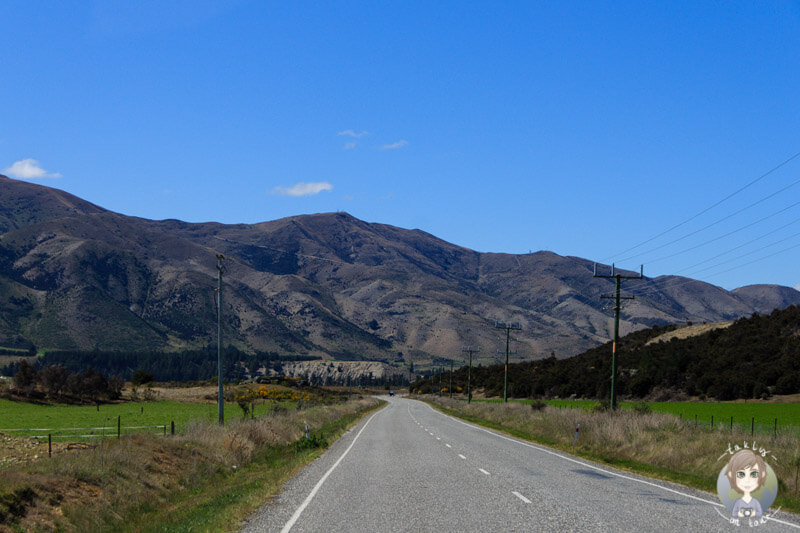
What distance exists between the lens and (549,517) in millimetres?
12609

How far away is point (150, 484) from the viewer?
17.7m

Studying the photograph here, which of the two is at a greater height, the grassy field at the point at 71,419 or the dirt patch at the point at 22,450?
the dirt patch at the point at 22,450

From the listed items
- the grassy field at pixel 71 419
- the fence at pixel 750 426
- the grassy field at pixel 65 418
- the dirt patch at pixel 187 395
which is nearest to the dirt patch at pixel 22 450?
the grassy field at pixel 71 419

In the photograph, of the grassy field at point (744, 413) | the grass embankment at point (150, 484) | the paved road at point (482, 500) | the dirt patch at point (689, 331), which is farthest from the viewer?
the dirt patch at point (689, 331)

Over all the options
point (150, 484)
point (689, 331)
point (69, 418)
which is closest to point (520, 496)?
point (150, 484)

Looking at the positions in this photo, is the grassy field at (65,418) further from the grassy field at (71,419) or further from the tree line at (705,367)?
the tree line at (705,367)

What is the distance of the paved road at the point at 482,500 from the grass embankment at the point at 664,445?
1.79 meters

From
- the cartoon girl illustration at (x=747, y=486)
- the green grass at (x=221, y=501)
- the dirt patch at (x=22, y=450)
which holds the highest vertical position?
the cartoon girl illustration at (x=747, y=486)

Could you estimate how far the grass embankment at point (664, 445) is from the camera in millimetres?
18984

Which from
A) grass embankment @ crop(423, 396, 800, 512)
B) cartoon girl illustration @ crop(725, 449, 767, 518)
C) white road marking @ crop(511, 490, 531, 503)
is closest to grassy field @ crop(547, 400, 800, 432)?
grass embankment @ crop(423, 396, 800, 512)

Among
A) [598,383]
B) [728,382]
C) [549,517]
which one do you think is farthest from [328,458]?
[598,383]

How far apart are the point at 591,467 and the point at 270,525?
13620 mm

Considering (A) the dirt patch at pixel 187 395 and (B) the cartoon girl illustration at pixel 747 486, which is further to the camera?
(A) the dirt patch at pixel 187 395

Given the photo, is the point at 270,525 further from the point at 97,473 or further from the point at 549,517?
the point at 97,473
